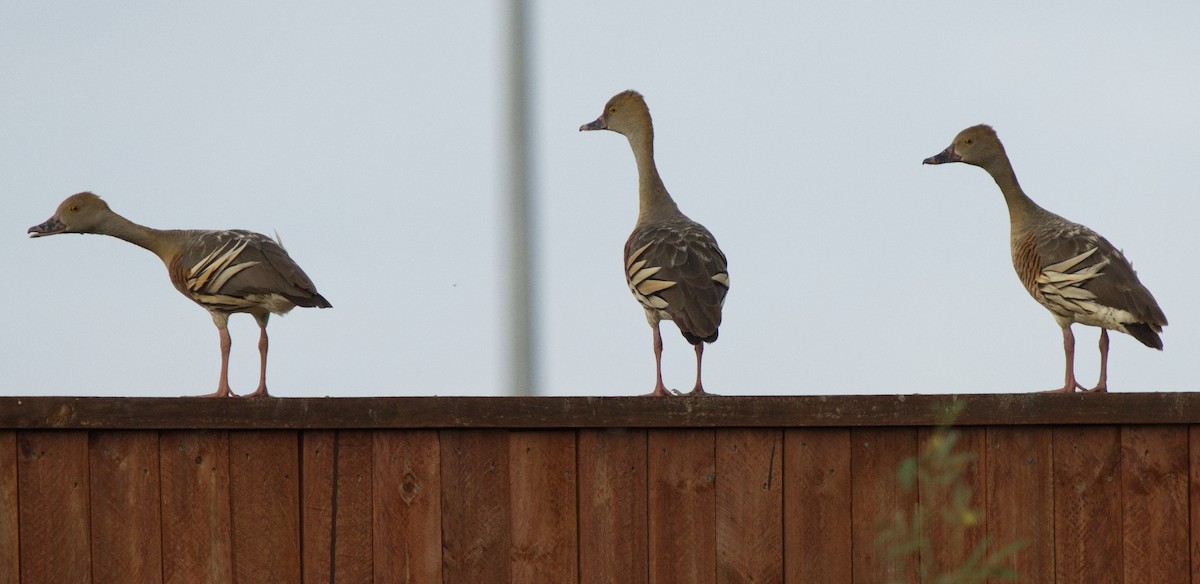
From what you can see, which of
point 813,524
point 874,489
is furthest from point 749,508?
point 874,489

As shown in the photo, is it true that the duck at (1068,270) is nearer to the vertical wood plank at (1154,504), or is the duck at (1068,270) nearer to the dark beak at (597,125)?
the vertical wood plank at (1154,504)

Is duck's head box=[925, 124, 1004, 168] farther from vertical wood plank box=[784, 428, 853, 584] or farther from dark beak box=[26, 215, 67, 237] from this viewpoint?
dark beak box=[26, 215, 67, 237]

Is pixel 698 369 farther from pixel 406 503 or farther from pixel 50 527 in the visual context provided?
pixel 50 527

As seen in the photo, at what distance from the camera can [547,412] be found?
5.00 metres

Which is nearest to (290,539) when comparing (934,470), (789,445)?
(789,445)

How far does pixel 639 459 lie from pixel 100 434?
7.28 ft

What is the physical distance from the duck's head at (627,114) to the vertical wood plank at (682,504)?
2984 millimetres

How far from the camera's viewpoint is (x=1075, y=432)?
5.14m

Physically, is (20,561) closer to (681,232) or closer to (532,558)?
(532,558)

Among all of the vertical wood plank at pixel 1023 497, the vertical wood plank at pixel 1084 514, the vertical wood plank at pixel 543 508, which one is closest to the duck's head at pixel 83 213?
the vertical wood plank at pixel 543 508

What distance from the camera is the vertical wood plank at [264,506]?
4.98 m

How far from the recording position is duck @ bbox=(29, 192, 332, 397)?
20.2ft

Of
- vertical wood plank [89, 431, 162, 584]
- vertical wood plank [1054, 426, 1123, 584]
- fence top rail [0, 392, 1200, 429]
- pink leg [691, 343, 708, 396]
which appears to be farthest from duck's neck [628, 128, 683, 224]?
vertical wood plank [89, 431, 162, 584]

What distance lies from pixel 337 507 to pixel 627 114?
11.5 ft
